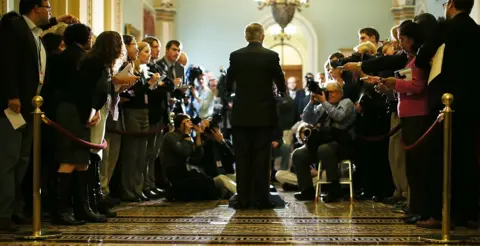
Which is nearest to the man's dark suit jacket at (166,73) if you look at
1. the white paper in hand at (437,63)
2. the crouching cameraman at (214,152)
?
the crouching cameraman at (214,152)

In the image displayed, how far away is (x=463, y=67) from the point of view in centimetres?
586

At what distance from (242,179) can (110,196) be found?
161 centimetres

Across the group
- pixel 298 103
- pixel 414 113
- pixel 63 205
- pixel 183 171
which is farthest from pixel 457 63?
pixel 298 103

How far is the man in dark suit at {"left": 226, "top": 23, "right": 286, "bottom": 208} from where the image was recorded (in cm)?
745

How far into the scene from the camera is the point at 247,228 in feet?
19.8

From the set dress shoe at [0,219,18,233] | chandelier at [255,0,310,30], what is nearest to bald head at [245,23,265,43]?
dress shoe at [0,219,18,233]

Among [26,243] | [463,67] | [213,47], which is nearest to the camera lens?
[26,243]

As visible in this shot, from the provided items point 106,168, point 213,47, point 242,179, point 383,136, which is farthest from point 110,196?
point 213,47

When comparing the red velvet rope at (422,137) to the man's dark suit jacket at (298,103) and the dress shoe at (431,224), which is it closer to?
the dress shoe at (431,224)

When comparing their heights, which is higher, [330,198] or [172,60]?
[172,60]

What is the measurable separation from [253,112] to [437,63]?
2.12 m

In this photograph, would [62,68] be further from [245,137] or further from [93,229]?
[245,137]

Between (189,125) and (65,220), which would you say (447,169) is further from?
(189,125)

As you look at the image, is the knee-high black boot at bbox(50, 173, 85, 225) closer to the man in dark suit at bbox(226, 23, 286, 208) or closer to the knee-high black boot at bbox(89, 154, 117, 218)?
the knee-high black boot at bbox(89, 154, 117, 218)
